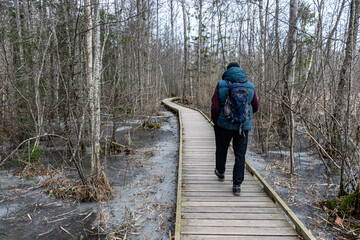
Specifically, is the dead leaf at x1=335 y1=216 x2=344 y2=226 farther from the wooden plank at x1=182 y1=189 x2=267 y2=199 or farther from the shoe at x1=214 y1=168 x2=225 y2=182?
the shoe at x1=214 y1=168 x2=225 y2=182

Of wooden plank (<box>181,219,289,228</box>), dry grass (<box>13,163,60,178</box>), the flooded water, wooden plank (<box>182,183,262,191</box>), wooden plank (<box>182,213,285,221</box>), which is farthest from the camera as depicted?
dry grass (<box>13,163,60,178</box>)

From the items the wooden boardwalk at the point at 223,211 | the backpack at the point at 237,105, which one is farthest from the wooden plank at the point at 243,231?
the backpack at the point at 237,105

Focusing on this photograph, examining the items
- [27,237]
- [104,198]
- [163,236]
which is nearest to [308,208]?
[163,236]

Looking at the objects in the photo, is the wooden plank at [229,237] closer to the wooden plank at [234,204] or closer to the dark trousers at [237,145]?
the wooden plank at [234,204]

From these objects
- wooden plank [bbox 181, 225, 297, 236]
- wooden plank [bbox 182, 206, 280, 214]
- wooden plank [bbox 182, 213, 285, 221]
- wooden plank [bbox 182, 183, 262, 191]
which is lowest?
wooden plank [bbox 181, 225, 297, 236]

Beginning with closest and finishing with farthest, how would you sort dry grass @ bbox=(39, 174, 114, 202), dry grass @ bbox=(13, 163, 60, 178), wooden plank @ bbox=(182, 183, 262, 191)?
wooden plank @ bbox=(182, 183, 262, 191)
dry grass @ bbox=(39, 174, 114, 202)
dry grass @ bbox=(13, 163, 60, 178)

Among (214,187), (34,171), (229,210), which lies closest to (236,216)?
(229,210)

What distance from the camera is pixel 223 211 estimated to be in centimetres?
338

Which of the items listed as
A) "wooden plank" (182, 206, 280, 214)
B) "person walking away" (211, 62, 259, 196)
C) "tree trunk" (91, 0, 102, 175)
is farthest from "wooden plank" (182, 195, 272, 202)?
"tree trunk" (91, 0, 102, 175)

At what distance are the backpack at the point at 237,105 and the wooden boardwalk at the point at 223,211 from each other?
3.78 ft

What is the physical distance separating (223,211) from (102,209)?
227 centimetres

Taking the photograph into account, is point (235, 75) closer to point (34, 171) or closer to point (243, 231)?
point (243, 231)

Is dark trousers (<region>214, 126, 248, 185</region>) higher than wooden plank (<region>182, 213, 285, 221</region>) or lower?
higher

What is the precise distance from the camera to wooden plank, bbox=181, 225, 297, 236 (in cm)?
289
